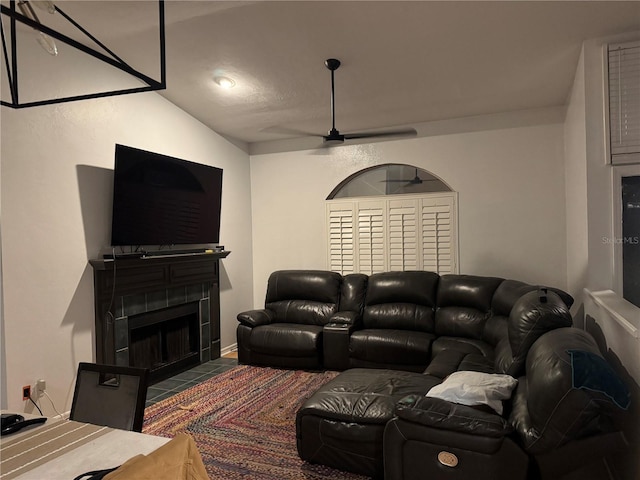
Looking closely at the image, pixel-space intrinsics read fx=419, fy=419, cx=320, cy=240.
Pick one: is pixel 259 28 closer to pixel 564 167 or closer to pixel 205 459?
pixel 205 459

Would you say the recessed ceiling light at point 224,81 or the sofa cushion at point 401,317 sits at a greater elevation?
the recessed ceiling light at point 224,81

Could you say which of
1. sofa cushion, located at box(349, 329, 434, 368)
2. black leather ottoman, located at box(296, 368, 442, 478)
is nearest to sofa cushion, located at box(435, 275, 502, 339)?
sofa cushion, located at box(349, 329, 434, 368)

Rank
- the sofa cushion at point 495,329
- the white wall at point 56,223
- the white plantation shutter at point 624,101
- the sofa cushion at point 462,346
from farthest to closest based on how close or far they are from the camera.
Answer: the sofa cushion at point 462,346 < the sofa cushion at point 495,329 < the white wall at point 56,223 < the white plantation shutter at point 624,101

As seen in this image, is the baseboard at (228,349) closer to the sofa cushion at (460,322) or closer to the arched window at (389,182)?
the arched window at (389,182)

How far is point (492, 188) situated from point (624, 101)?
187 centimetres

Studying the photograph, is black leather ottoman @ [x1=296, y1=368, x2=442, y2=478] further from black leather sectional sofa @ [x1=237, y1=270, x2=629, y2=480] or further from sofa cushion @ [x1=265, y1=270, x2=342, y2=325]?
sofa cushion @ [x1=265, y1=270, x2=342, y2=325]

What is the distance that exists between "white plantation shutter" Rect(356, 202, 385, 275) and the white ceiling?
3.62ft

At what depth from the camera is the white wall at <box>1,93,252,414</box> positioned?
308cm

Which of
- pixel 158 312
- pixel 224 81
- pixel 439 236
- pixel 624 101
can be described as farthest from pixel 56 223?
pixel 624 101

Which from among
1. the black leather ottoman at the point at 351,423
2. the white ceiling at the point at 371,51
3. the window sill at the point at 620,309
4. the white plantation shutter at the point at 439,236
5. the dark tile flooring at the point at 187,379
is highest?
the white ceiling at the point at 371,51

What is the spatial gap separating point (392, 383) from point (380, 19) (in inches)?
102

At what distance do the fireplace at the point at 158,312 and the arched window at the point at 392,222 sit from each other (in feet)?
5.18

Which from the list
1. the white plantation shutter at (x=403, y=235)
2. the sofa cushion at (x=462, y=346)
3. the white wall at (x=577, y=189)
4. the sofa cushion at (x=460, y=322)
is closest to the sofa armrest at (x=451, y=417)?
the sofa cushion at (x=462, y=346)

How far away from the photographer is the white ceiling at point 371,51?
293cm
